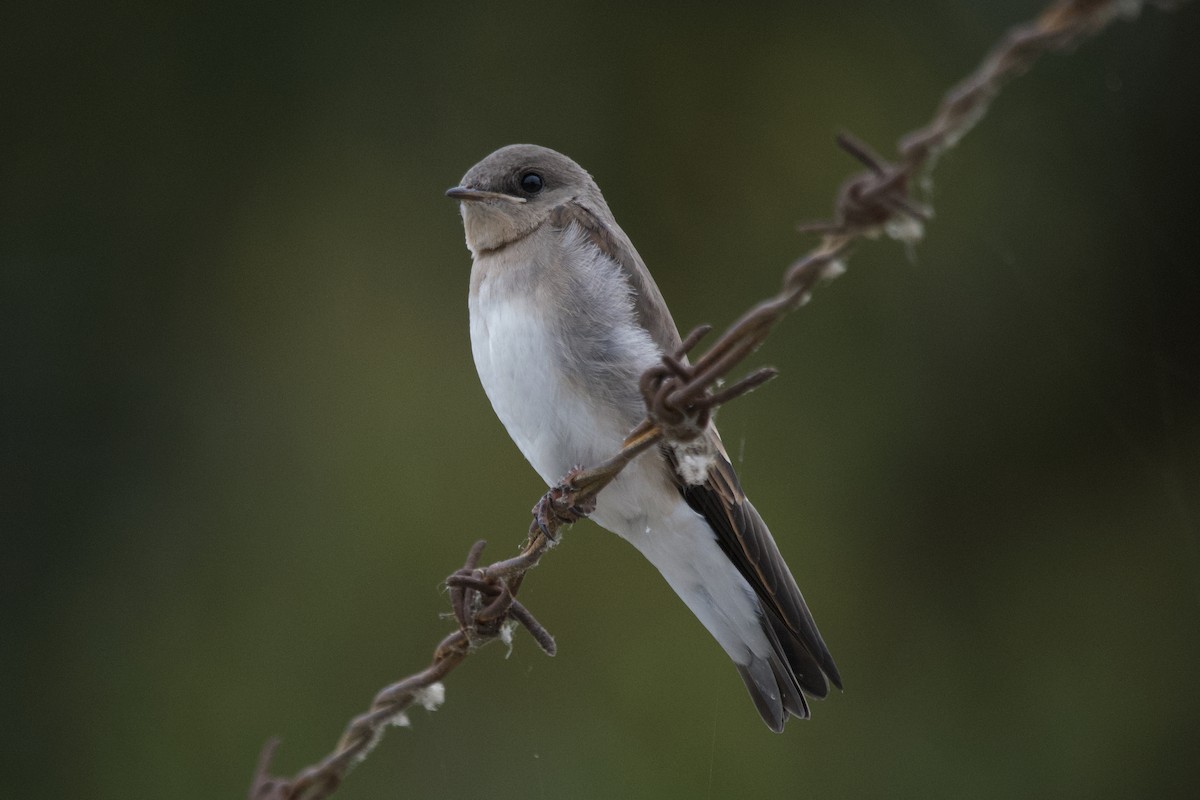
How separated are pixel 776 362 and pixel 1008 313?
1.18 m

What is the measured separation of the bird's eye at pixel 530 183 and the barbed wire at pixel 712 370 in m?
1.01

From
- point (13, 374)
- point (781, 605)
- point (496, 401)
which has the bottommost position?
point (781, 605)

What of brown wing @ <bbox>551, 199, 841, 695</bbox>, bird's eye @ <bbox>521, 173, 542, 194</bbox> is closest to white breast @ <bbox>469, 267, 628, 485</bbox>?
brown wing @ <bbox>551, 199, 841, 695</bbox>

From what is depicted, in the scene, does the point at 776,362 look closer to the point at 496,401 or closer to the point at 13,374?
the point at 496,401

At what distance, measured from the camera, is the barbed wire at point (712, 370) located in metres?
1.31

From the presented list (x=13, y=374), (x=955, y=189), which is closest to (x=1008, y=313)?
(x=955, y=189)

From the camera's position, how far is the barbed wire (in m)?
1.31

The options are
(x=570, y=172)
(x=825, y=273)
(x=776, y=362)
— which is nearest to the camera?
(x=825, y=273)

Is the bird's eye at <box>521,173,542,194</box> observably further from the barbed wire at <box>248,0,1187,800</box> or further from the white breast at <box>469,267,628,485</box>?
the barbed wire at <box>248,0,1187,800</box>

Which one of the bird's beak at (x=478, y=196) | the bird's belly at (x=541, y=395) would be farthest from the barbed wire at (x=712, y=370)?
the bird's beak at (x=478, y=196)

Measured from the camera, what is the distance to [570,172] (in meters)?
3.23

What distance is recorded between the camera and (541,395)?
8.68ft

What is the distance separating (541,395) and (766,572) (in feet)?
2.00

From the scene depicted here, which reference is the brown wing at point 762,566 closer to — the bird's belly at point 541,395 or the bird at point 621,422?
the bird at point 621,422
